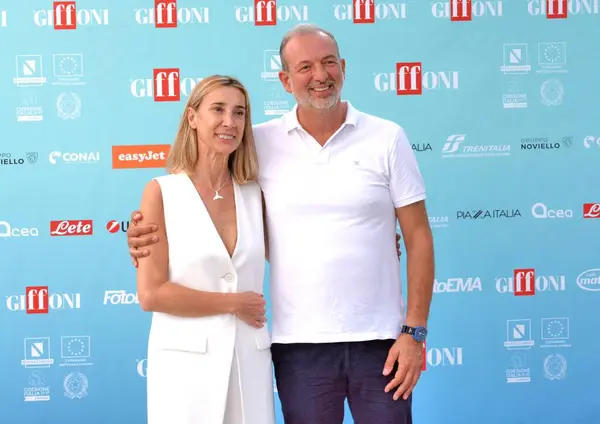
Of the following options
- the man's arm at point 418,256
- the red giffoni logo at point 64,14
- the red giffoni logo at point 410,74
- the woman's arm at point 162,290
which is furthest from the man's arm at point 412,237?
the red giffoni logo at point 64,14

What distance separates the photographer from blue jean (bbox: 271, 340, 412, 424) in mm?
2252

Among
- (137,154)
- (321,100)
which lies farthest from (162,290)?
(137,154)

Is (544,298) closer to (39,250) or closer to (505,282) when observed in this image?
(505,282)

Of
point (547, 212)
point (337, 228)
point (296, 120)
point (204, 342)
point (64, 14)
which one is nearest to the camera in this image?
point (204, 342)

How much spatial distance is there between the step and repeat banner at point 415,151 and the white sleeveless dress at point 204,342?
6.43 ft

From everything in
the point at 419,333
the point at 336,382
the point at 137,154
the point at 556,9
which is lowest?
the point at 336,382

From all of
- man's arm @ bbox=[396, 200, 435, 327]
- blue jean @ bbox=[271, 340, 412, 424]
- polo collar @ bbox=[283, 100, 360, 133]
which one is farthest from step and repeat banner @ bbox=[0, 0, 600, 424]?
blue jean @ bbox=[271, 340, 412, 424]

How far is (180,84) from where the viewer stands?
4082 millimetres

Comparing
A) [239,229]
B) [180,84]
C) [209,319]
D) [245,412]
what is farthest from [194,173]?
[180,84]

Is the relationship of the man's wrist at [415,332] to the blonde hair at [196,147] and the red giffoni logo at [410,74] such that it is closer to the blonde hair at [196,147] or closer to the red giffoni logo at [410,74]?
the blonde hair at [196,147]

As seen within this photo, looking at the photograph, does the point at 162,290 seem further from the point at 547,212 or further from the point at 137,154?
the point at 547,212

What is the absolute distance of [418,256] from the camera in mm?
2328

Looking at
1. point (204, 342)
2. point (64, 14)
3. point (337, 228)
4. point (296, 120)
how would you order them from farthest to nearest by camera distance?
point (64, 14) → point (296, 120) → point (337, 228) → point (204, 342)

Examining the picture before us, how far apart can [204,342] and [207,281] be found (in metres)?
0.17
